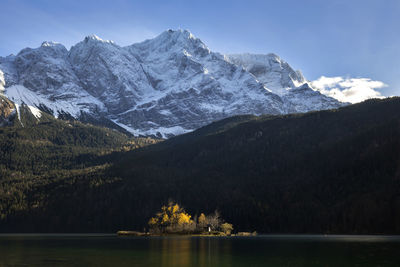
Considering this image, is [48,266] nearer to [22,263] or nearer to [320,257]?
[22,263]

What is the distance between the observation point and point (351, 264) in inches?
2911

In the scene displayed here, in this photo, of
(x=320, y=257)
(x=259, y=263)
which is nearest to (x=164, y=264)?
(x=259, y=263)

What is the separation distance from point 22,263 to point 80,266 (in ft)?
41.3

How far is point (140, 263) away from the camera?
78.5 m

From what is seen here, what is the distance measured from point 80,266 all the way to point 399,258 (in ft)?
178

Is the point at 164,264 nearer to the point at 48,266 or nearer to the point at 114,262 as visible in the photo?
the point at 114,262

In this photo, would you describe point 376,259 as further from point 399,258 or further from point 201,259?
point 201,259

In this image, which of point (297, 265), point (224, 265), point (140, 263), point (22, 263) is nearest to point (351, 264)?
point (297, 265)

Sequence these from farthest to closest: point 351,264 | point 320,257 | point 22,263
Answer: point 320,257, point 22,263, point 351,264

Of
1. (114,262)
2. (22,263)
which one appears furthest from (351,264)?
(22,263)

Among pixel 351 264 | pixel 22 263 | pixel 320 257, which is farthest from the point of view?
pixel 320 257

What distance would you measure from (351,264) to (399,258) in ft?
44.1

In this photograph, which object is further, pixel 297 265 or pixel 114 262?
pixel 114 262

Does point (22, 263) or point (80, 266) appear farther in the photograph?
point (22, 263)
